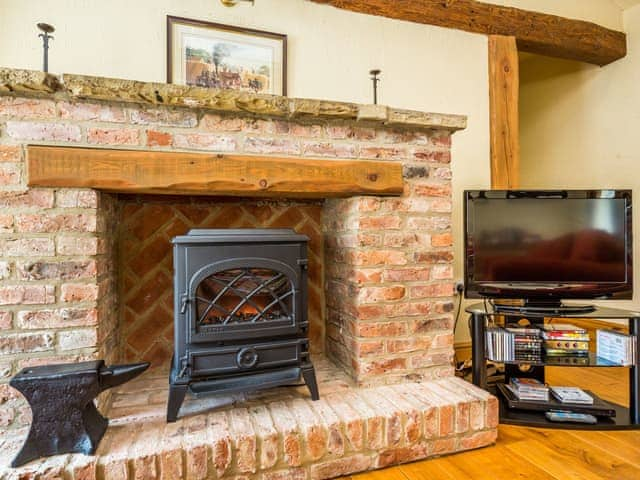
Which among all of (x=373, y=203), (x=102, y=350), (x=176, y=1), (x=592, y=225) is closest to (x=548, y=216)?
(x=592, y=225)

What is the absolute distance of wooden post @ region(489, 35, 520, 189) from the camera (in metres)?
2.49

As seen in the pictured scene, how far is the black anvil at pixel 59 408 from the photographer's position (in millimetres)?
1099

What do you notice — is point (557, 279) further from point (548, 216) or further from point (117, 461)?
point (117, 461)

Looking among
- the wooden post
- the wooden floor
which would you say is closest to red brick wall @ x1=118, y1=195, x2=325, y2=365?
the wooden floor

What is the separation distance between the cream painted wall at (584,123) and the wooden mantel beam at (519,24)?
176 millimetres

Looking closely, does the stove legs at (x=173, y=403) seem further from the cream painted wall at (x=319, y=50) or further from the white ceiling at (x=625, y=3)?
the white ceiling at (x=625, y=3)

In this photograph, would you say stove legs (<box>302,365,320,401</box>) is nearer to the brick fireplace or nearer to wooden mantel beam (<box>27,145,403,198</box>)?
the brick fireplace

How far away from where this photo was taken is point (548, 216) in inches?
69.8

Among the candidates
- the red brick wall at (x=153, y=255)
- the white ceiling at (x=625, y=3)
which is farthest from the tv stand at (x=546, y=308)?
the white ceiling at (x=625, y=3)

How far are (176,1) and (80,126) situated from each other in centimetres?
108

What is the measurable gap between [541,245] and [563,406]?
73cm

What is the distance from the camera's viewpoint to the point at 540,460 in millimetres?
1369

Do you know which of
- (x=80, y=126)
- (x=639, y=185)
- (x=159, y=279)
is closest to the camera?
(x=80, y=126)

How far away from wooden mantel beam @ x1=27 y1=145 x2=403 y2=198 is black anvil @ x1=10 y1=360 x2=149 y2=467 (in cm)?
62
